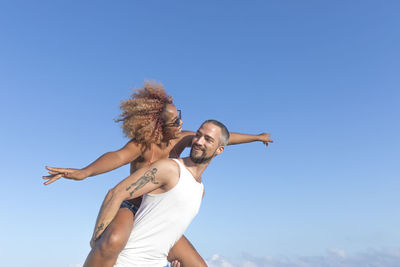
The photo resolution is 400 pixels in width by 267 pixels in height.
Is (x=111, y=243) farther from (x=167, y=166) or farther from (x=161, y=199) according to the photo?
(x=167, y=166)

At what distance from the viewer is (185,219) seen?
5.52 meters

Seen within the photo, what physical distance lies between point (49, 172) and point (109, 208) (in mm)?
872

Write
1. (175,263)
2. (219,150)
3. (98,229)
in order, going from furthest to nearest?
(175,263), (219,150), (98,229)

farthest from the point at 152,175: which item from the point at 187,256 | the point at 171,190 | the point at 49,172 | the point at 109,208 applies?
the point at 187,256

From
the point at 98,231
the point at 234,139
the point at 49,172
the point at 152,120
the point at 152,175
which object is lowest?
the point at 98,231

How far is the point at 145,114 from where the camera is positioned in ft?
21.2

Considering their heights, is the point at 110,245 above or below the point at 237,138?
below

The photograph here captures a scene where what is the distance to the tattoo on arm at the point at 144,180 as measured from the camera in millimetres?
5090

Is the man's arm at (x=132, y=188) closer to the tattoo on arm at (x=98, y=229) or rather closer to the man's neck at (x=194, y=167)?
the tattoo on arm at (x=98, y=229)

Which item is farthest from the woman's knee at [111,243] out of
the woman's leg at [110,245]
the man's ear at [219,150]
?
the man's ear at [219,150]

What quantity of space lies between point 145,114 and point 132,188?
1656mm

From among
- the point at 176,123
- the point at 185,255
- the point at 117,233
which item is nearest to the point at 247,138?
the point at 176,123

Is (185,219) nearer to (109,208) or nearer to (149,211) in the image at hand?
(149,211)

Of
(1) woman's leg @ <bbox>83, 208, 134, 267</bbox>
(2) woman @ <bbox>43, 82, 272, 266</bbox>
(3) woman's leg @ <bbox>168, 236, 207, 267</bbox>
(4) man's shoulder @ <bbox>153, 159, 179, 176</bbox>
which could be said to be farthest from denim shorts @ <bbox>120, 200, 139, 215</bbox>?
(3) woman's leg @ <bbox>168, 236, 207, 267</bbox>
